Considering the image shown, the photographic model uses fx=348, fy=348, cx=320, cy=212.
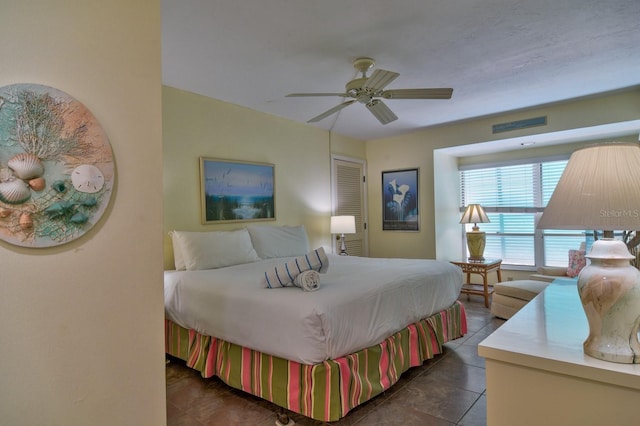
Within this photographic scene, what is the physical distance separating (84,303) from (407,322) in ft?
6.94

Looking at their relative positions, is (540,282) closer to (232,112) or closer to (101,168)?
(232,112)

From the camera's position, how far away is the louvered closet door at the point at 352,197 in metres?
5.37

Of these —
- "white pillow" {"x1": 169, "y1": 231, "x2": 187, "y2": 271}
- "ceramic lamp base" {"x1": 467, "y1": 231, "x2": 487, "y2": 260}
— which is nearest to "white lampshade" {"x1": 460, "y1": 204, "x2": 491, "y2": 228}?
"ceramic lamp base" {"x1": 467, "y1": 231, "x2": 487, "y2": 260}

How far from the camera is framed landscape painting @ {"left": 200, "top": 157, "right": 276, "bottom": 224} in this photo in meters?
3.68

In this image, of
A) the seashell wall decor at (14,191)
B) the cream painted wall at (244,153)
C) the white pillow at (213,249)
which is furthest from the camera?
the cream painted wall at (244,153)

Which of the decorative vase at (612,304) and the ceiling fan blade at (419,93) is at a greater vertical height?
the ceiling fan blade at (419,93)

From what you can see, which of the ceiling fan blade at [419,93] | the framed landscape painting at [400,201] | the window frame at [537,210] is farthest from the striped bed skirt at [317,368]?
the window frame at [537,210]

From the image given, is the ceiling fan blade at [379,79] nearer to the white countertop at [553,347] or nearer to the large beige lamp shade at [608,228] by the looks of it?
the large beige lamp shade at [608,228]

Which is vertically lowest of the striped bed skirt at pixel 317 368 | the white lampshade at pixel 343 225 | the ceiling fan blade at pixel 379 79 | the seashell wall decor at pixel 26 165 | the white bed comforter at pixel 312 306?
the striped bed skirt at pixel 317 368

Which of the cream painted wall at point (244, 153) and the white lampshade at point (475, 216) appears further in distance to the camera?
the white lampshade at point (475, 216)

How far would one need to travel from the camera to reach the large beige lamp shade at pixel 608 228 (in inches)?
38.7

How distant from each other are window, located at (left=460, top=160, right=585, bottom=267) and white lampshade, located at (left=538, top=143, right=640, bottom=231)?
4561 millimetres

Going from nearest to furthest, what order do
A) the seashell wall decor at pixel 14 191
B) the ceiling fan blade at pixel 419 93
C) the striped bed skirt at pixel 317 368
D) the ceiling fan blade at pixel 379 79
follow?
the seashell wall decor at pixel 14 191 → the striped bed skirt at pixel 317 368 → the ceiling fan blade at pixel 379 79 → the ceiling fan blade at pixel 419 93

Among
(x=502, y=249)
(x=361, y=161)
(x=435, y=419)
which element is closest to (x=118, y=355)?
(x=435, y=419)
